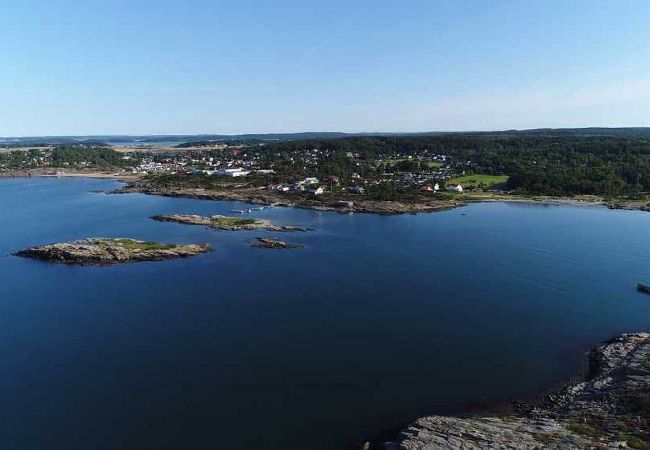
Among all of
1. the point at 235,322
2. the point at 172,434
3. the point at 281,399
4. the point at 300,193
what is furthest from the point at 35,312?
the point at 300,193

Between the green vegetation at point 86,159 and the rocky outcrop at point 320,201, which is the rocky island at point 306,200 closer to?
the rocky outcrop at point 320,201

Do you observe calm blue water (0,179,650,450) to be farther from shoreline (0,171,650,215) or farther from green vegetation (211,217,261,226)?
shoreline (0,171,650,215)

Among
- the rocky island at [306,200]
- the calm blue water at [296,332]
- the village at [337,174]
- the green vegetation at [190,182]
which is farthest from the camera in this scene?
the green vegetation at [190,182]

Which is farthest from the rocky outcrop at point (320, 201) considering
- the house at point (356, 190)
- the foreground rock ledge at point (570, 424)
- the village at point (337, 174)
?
the foreground rock ledge at point (570, 424)

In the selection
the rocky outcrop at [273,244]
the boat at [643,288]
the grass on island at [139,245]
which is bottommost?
the boat at [643,288]

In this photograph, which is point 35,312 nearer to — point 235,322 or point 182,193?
point 235,322

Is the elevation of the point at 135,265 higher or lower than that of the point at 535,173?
lower

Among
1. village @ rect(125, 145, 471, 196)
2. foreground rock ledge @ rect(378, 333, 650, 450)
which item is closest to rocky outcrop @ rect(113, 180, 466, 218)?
village @ rect(125, 145, 471, 196)
